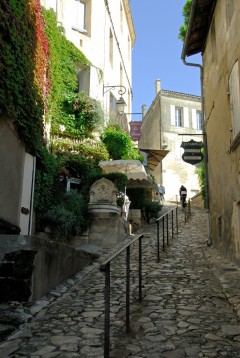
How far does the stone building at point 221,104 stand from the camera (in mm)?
8055

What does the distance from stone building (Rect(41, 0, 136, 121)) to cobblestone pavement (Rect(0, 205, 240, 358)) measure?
1342 cm

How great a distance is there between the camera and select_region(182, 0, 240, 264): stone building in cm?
805

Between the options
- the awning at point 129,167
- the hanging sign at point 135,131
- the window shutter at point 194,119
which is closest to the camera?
the awning at point 129,167

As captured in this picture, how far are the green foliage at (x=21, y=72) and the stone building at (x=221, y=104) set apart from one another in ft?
15.0

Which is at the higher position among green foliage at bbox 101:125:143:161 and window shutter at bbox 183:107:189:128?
window shutter at bbox 183:107:189:128

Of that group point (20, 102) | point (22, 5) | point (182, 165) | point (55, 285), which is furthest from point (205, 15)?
point (182, 165)

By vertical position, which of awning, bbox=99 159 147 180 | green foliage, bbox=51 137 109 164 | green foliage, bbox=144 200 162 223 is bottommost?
green foliage, bbox=144 200 162 223

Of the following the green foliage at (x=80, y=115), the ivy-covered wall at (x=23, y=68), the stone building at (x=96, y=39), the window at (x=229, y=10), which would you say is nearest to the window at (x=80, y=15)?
the stone building at (x=96, y=39)

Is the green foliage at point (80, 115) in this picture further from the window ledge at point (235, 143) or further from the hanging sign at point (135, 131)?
the window ledge at point (235, 143)

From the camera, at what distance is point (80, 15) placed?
2003 centimetres

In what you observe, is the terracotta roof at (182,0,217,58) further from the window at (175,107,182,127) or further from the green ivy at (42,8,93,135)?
the window at (175,107,182,127)

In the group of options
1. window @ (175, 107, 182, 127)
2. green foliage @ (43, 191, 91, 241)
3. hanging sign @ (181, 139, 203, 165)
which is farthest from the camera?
window @ (175, 107, 182, 127)

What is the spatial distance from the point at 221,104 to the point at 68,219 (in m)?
5.16

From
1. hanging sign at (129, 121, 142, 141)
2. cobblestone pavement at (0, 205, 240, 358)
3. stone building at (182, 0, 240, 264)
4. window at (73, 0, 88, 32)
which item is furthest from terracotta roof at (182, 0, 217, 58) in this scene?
hanging sign at (129, 121, 142, 141)
